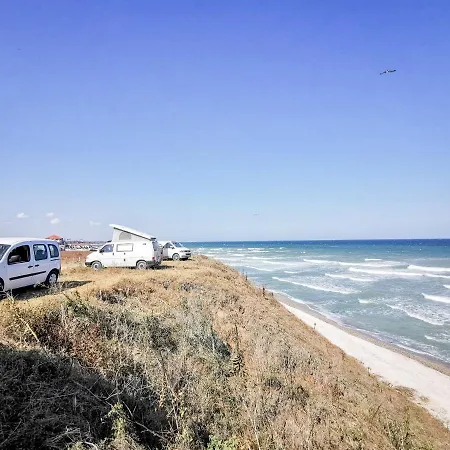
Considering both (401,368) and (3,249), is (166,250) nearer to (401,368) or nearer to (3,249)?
(3,249)

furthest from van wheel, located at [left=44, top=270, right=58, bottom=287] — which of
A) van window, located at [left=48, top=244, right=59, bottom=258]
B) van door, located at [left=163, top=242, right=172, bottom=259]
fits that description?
van door, located at [left=163, top=242, right=172, bottom=259]

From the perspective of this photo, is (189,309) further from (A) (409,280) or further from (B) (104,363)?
(A) (409,280)

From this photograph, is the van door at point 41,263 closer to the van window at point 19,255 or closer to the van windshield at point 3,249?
the van window at point 19,255

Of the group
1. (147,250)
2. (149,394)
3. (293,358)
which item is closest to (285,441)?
(149,394)

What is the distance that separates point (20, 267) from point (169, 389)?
808cm

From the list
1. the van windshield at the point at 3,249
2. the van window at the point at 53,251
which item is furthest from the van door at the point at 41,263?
the van windshield at the point at 3,249

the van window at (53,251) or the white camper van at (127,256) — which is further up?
the van window at (53,251)

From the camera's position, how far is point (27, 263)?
1284 cm

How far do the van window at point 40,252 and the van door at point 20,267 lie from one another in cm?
33

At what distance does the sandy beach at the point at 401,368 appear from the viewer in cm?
1321

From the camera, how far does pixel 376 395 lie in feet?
38.8

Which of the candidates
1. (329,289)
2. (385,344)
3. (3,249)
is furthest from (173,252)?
(3,249)

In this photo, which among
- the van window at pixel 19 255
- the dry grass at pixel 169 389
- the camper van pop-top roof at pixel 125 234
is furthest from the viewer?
the camper van pop-top roof at pixel 125 234

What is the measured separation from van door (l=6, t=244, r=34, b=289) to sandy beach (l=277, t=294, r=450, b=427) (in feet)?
44.4
